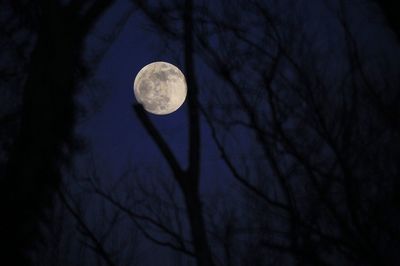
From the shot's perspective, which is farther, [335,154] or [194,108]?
[335,154]

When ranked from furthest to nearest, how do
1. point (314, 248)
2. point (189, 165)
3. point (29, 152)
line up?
point (314, 248) → point (189, 165) → point (29, 152)

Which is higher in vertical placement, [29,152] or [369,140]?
[369,140]

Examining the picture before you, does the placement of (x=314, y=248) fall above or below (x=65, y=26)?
below

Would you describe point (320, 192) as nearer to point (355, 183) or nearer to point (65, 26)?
point (355, 183)

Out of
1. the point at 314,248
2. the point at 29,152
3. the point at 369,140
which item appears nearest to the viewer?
the point at 29,152

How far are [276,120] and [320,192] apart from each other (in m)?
1.24

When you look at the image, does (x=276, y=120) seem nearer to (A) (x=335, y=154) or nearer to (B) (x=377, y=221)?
(A) (x=335, y=154)

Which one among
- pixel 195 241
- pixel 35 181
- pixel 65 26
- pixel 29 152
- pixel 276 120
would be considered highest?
pixel 276 120

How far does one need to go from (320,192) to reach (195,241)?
2710 millimetres

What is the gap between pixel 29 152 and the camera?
2645 mm

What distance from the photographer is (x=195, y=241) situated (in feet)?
9.18


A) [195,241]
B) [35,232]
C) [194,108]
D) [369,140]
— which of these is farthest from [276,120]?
[35,232]

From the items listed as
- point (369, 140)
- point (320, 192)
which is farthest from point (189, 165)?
point (369, 140)

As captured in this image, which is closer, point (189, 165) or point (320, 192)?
point (189, 165)
